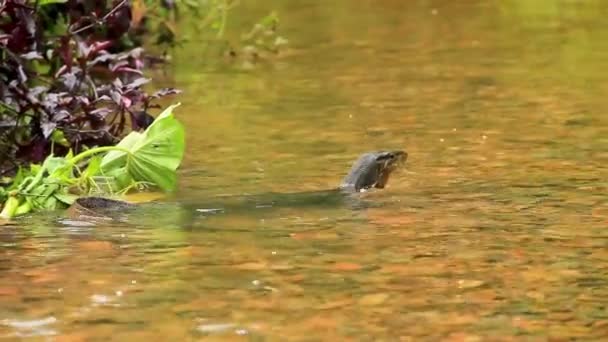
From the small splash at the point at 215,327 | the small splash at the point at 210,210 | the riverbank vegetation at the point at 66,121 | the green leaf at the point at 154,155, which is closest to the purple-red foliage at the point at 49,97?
the riverbank vegetation at the point at 66,121

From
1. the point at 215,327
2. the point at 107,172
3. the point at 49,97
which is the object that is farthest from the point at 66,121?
the point at 215,327


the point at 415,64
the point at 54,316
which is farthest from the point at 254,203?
the point at 415,64

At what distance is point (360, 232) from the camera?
5430mm

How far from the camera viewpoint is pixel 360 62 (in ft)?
37.3

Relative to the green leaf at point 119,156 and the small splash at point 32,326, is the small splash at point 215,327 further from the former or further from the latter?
the green leaf at point 119,156

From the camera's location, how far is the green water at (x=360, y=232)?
13.8ft

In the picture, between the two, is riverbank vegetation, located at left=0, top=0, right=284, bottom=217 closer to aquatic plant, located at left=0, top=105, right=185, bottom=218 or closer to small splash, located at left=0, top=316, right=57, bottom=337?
aquatic plant, located at left=0, top=105, right=185, bottom=218

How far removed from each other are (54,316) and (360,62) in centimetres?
728

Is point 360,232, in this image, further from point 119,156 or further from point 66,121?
point 66,121

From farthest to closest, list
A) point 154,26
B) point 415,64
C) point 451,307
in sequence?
point 154,26
point 415,64
point 451,307

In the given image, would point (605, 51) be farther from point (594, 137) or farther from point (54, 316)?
point (54, 316)

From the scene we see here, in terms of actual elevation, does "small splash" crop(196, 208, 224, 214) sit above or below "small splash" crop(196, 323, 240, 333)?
below

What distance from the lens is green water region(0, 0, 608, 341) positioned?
13.8 ft

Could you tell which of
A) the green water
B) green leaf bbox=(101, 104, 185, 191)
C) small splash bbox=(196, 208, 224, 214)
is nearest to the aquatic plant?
green leaf bbox=(101, 104, 185, 191)
